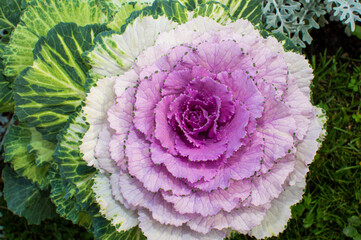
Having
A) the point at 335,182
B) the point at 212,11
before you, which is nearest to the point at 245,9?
the point at 212,11

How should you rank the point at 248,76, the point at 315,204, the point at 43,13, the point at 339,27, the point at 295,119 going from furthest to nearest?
the point at 339,27, the point at 315,204, the point at 43,13, the point at 295,119, the point at 248,76

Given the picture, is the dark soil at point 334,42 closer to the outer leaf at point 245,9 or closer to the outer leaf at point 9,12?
the outer leaf at point 245,9

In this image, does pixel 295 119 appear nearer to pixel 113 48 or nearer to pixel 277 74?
pixel 277 74

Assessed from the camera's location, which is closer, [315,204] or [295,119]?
[295,119]

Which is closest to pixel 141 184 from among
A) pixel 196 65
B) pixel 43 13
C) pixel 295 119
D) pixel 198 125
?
pixel 198 125

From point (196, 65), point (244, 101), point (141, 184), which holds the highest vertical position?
point (196, 65)

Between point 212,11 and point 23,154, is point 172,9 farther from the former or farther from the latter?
point 23,154
